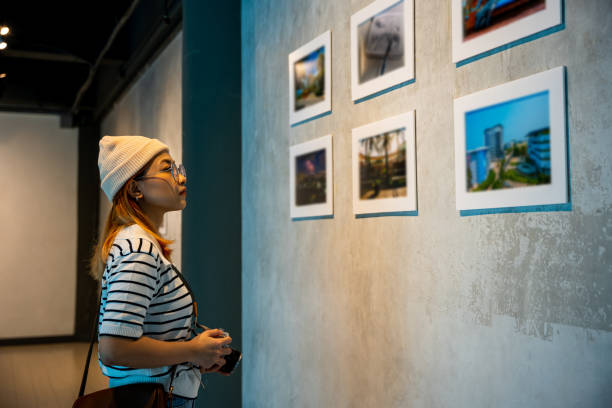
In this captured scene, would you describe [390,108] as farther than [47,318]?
No

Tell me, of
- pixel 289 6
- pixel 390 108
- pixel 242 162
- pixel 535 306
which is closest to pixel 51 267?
pixel 242 162

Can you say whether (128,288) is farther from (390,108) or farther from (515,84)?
(390,108)

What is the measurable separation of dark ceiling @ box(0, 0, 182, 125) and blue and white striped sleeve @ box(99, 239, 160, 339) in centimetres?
429

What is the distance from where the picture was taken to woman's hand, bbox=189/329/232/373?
5.64ft

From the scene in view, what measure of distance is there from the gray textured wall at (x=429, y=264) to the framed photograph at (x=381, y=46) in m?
0.06

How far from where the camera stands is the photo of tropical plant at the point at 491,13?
1969mm

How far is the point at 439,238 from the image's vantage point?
2.38 metres

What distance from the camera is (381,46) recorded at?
275 centimetres

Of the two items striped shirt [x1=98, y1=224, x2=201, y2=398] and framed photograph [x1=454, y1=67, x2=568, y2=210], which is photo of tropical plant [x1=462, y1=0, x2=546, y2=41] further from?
striped shirt [x1=98, y1=224, x2=201, y2=398]

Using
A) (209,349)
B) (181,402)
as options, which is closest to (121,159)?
(209,349)

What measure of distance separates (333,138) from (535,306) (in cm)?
154

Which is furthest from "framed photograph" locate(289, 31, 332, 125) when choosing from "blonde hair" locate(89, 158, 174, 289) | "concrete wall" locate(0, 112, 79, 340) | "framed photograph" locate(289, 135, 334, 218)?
"concrete wall" locate(0, 112, 79, 340)

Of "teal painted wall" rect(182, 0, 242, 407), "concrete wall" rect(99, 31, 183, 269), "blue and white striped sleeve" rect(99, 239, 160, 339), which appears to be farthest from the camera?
"concrete wall" rect(99, 31, 183, 269)

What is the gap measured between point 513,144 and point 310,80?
1624mm
